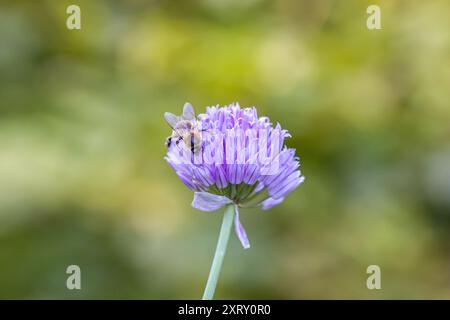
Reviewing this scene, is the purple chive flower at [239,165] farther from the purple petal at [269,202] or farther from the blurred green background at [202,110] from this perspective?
the blurred green background at [202,110]

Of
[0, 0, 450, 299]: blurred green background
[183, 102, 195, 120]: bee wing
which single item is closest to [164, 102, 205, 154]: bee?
[183, 102, 195, 120]: bee wing

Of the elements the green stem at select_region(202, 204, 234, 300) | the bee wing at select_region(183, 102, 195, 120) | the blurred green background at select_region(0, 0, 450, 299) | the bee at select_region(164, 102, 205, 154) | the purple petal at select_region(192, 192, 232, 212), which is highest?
the blurred green background at select_region(0, 0, 450, 299)

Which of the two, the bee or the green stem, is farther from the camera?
the bee

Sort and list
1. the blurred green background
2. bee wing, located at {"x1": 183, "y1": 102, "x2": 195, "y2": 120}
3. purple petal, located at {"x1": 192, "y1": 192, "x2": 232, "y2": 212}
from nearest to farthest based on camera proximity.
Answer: purple petal, located at {"x1": 192, "y1": 192, "x2": 232, "y2": 212} < bee wing, located at {"x1": 183, "y1": 102, "x2": 195, "y2": 120} < the blurred green background

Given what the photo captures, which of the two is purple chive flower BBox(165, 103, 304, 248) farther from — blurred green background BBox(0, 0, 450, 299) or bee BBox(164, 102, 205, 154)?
blurred green background BBox(0, 0, 450, 299)

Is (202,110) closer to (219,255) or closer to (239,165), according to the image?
(239,165)

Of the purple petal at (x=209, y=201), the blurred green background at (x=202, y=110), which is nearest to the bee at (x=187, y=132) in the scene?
the purple petal at (x=209, y=201)
